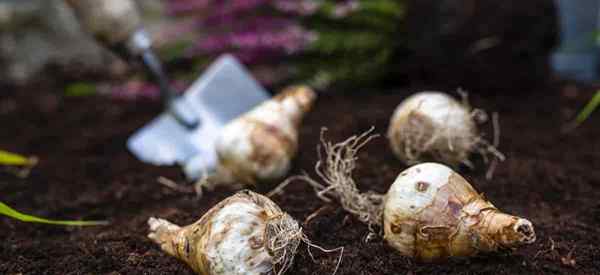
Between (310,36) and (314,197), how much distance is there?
1389 millimetres

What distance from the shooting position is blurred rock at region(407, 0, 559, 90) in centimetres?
248

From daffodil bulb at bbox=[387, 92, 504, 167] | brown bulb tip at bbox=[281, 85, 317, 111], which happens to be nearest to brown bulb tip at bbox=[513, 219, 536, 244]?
daffodil bulb at bbox=[387, 92, 504, 167]

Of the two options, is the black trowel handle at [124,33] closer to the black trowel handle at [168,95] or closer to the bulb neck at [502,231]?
the black trowel handle at [168,95]

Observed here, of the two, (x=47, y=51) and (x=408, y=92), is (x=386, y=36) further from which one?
(x=47, y=51)

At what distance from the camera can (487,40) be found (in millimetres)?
2498

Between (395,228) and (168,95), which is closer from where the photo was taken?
(395,228)

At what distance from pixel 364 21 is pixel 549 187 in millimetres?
1349

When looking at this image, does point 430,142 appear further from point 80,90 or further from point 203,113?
point 80,90

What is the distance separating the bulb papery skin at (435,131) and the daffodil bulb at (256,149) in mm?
345

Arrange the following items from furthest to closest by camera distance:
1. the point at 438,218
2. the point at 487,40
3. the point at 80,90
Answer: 1. the point at 80,90
2. the point at 487,40
3. the point at 438,218

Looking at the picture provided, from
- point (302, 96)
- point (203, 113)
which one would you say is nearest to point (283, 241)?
point (302, 96)

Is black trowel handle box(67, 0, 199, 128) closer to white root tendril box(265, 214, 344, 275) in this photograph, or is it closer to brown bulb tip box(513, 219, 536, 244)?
white root tendril box(265, 214, 344, 275)

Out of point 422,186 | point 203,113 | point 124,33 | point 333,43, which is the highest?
point 124,33

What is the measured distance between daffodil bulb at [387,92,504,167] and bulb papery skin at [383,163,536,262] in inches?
18.2
